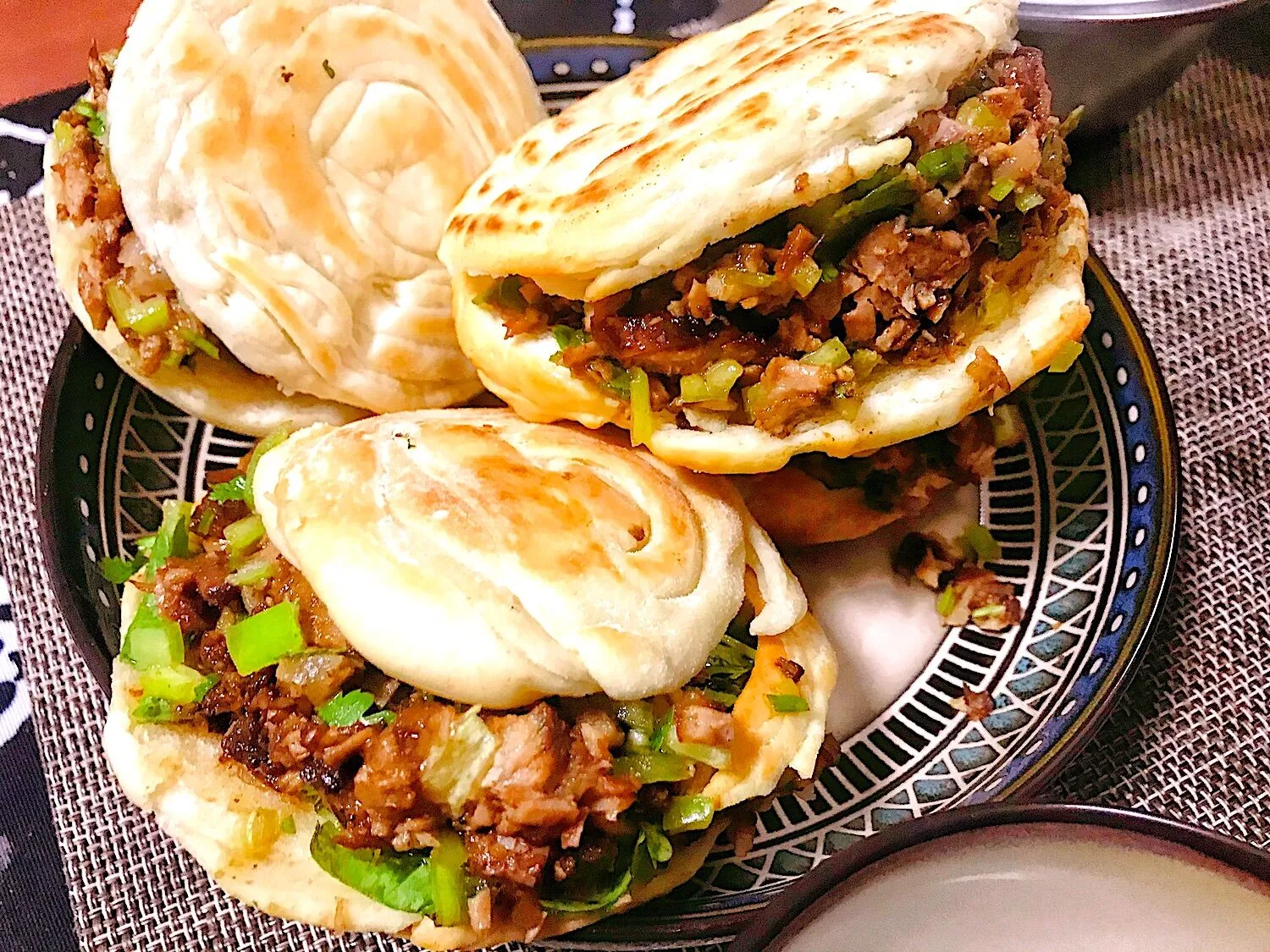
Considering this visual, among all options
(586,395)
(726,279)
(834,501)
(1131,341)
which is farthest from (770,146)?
(1131,341)

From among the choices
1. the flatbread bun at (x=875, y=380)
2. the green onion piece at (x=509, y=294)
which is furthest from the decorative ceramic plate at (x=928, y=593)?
the green onion piece at (x=509, y=294)

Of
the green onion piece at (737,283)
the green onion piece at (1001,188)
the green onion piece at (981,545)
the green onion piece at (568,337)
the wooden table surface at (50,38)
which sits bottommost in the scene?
the green onion piece at (981,545)

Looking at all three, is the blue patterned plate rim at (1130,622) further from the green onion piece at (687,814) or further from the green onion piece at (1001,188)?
the green onion piece at (1001,188)

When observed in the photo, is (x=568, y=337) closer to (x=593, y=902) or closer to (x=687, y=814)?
(x=687, y=814)

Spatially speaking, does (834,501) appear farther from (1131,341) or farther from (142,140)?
(142,140)

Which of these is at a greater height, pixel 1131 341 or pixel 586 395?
pixel 586 395

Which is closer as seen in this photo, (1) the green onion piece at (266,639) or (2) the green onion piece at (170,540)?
(1) the green onion piece at (266,639)

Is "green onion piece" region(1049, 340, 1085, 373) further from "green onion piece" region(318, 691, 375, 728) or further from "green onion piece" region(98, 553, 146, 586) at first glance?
"green onion piece" region(98, 553, 146, 586)

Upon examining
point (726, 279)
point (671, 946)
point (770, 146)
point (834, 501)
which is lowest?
point (671, 946)
